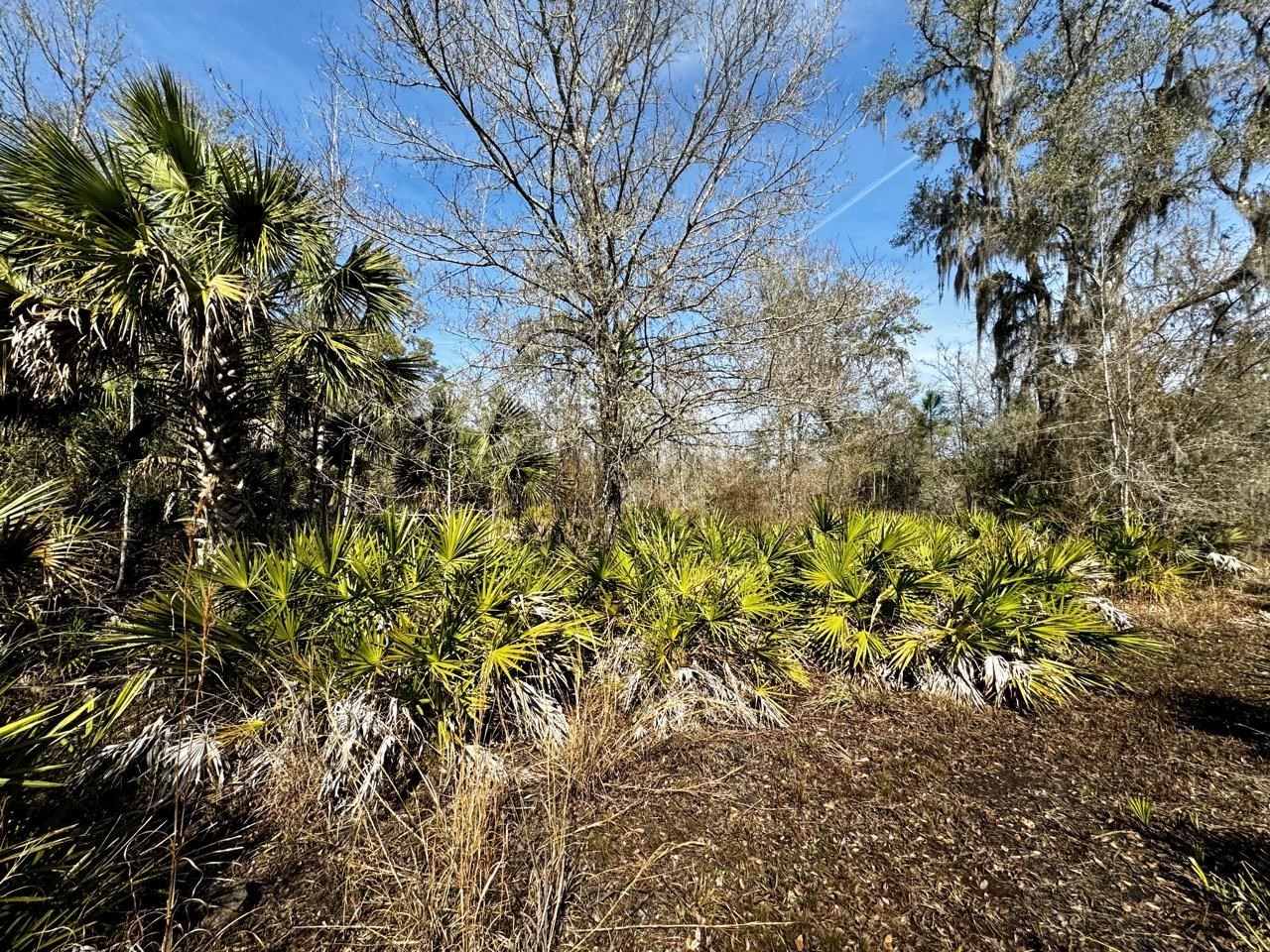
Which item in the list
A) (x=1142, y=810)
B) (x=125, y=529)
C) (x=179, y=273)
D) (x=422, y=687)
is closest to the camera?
(x=1142, y=810)

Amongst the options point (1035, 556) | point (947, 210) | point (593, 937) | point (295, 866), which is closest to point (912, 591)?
point (1035, 556)

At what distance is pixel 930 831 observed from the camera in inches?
105

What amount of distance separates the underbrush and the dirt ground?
12.4 inches

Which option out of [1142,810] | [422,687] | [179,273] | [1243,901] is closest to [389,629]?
[422,687]

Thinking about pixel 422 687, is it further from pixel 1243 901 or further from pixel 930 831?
pixel 1243 901

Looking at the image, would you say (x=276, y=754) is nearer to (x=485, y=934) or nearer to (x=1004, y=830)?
(x=485, y=934)

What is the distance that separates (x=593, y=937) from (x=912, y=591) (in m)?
3.97

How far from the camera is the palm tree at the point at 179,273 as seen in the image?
373 cm

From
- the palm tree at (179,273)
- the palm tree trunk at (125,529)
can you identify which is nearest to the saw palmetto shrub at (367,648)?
the palm tree at (179,273)

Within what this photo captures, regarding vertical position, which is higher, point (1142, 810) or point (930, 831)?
point (1142, 810)

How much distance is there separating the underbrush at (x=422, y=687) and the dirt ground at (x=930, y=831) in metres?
0.32

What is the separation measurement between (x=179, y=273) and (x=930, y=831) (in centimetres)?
641

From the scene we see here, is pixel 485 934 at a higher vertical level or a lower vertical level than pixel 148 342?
lower

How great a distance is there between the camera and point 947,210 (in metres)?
13.1
